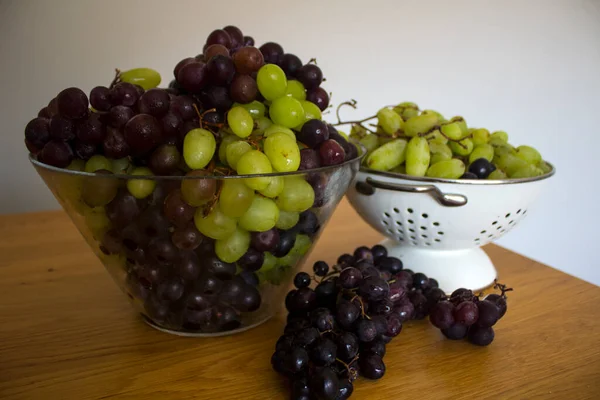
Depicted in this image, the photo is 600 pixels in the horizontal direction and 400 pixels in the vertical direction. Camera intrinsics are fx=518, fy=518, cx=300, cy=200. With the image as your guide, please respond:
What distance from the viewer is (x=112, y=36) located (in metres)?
1.50

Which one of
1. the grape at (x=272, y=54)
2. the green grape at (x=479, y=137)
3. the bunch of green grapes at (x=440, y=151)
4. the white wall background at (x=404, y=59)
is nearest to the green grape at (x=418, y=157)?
the bunch of green grapes at (x=440, y=151)

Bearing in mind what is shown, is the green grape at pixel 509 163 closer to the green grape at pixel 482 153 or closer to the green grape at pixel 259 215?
the green grape at pixel 482 153

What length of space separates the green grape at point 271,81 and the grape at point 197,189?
145mm

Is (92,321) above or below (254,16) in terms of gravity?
below

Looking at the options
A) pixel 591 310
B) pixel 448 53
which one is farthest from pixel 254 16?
pixel 591 310

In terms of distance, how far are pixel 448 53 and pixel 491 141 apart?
47.5 inches

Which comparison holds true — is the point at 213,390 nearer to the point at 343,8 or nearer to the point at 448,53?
the point at 343,8

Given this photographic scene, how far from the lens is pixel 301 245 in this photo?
1.99ft

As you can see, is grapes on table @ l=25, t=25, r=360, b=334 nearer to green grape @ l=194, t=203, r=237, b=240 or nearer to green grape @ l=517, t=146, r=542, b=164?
green grape @ l=194, t=203, r=237, b=240

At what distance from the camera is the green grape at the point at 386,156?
750 millimetres

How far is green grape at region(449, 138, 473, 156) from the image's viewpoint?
0.78 meters

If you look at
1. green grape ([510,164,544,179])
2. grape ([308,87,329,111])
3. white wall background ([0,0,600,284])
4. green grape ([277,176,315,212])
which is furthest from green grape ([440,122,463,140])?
white wall background ([0,0,600,284])

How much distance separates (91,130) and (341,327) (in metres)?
0.33

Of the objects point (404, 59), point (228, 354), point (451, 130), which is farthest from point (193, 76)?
point (404, 59)
